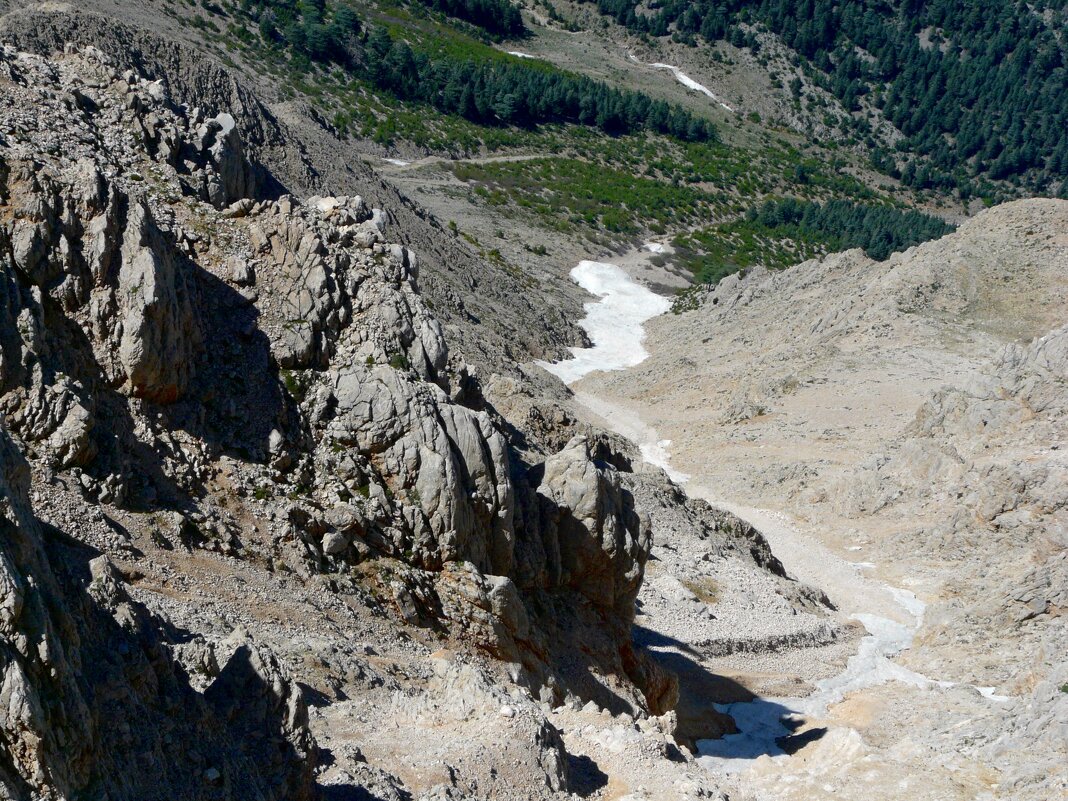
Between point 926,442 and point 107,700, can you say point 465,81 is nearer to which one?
point 926,442

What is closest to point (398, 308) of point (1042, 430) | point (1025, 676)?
point (1025, 676)

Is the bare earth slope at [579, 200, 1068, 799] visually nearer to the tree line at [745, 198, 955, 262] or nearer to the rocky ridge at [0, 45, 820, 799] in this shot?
the rocky ridge at [0, 45, 820, 799]

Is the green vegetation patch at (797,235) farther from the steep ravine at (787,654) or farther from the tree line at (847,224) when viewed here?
the steep ravine at (787,654)

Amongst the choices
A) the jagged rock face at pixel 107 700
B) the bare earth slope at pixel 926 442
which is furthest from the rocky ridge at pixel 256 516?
the bare earth slope at pixel 926 442

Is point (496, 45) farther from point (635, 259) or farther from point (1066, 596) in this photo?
point (1066, 596)

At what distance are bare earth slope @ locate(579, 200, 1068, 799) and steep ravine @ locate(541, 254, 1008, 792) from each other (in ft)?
1.48

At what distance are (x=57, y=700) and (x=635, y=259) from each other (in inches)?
4025

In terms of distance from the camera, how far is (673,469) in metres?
60.6

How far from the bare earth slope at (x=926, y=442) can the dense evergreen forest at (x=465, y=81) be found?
55620mm

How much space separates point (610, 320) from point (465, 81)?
61.0m

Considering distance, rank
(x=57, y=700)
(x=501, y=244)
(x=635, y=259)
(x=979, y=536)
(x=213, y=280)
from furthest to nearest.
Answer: (x=635, y=259)
(x=501, y=244)
(x=979, y=536)
(x=213, y=280)
(x=57, y=700)

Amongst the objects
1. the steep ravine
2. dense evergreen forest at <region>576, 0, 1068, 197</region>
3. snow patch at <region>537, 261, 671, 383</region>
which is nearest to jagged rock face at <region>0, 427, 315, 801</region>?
the steep ravine

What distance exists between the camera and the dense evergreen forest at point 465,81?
127 metres

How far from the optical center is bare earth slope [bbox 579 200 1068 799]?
1075 inches
